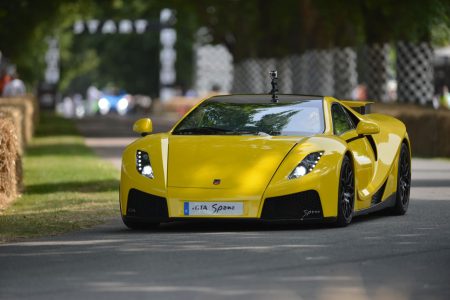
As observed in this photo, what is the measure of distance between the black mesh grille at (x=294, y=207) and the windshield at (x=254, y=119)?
983 mm

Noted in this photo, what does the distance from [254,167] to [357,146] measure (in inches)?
64.3

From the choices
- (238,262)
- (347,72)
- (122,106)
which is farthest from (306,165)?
(122,106)

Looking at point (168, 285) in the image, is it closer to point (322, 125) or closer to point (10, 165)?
point (322, 125)

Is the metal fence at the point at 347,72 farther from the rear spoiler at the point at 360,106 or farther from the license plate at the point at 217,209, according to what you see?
the license plate at the point at 217,209

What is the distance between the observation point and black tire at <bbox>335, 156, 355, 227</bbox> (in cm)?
1412

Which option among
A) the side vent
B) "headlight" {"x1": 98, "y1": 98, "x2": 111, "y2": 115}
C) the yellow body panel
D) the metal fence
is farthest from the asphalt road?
"headlight" {"x1": 98, "y1": 98, "x2": 111, "y2": 115}

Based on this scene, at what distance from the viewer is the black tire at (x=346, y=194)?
14.1 metres

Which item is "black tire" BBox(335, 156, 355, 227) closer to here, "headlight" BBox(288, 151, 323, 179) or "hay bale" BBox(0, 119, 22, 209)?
"headlight" BBox(288, 151, 323, 179)

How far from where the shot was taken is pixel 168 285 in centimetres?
1019

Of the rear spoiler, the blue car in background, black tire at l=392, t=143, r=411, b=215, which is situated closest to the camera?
black tire at l=392, t=143, r=411, b=215

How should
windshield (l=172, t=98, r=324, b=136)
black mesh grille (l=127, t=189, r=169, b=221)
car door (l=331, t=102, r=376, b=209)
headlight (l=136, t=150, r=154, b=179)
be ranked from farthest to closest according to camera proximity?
car door (l=331, t=102, r=376, b=209) < windshield (l=172, t=98, r=324, b=136) < headlight (l=136, t=150, r=154, b=179) < black mesh grille (l=127, t=189, r=169, b=221)

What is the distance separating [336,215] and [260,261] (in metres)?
2.71

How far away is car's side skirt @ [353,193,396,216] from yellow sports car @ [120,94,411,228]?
37 millimetres

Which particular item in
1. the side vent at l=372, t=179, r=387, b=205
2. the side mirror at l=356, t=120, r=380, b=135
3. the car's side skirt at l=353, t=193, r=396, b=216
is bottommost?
the car's side skirt at l=353, t=193, r=396, b=216
